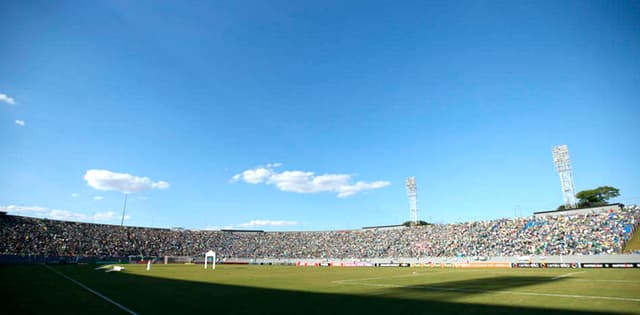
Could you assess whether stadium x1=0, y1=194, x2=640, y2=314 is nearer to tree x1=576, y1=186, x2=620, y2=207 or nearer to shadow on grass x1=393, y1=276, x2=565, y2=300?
shadow on grass x1=393, y1=276, x2=565, y2=300

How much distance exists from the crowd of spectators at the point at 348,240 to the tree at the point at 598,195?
57.1m

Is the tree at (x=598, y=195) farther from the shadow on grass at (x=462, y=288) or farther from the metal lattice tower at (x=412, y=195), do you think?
the shadow on grass at (x=462, y=288)

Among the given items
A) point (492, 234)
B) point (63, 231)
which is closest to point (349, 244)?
point (492, 234)

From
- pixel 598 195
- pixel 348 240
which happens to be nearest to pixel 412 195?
pixel 348 240

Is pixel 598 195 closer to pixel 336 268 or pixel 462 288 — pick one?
pixel 336 268

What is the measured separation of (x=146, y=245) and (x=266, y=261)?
2752 cm

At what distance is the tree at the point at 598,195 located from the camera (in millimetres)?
96875

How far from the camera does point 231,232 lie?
3775 inches

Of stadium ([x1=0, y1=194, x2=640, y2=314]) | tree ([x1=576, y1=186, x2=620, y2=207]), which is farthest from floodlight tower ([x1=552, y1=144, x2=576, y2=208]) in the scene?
tree ([x1=576, y1=186, x2=620, y2=207])

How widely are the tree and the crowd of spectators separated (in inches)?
2248

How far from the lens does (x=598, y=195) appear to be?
9894 centimetres

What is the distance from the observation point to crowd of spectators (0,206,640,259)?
48156 mm

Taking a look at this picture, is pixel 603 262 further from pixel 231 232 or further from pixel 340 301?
pixel 231 232

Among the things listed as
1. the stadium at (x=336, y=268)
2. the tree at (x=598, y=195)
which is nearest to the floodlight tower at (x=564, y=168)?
the stadium at (x=336, y=268)
